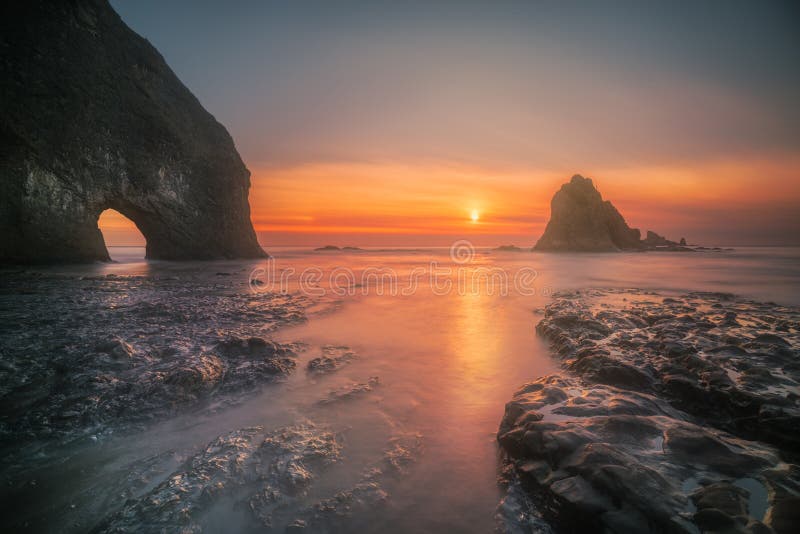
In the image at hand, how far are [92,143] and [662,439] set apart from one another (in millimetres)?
24422

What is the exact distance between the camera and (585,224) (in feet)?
218

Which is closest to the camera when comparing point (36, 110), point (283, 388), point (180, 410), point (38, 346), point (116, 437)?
point (116, 437)

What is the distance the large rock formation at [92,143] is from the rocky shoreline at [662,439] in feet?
70.0

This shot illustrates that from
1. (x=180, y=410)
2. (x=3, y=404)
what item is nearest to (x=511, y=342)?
(x=180, y=410)

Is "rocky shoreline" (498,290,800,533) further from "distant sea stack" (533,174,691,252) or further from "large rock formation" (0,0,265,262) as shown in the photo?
"distant sea stack" (533,174,691,252)

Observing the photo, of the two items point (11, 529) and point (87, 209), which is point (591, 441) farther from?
point (87, 209)

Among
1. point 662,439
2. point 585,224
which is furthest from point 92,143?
point 585,224

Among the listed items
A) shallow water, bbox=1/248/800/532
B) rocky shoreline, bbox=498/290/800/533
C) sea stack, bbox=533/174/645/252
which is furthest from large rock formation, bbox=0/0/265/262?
sea stack, bbox=533/174/645/252

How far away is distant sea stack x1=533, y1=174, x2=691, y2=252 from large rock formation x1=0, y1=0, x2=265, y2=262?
65749mm

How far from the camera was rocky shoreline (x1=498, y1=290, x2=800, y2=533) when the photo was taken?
1827 mm

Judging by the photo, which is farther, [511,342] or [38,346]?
[511,342]

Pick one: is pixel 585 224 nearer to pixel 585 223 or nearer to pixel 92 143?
pixel 585 223

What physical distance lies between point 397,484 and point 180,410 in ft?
7.71

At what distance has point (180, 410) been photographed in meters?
3.19
